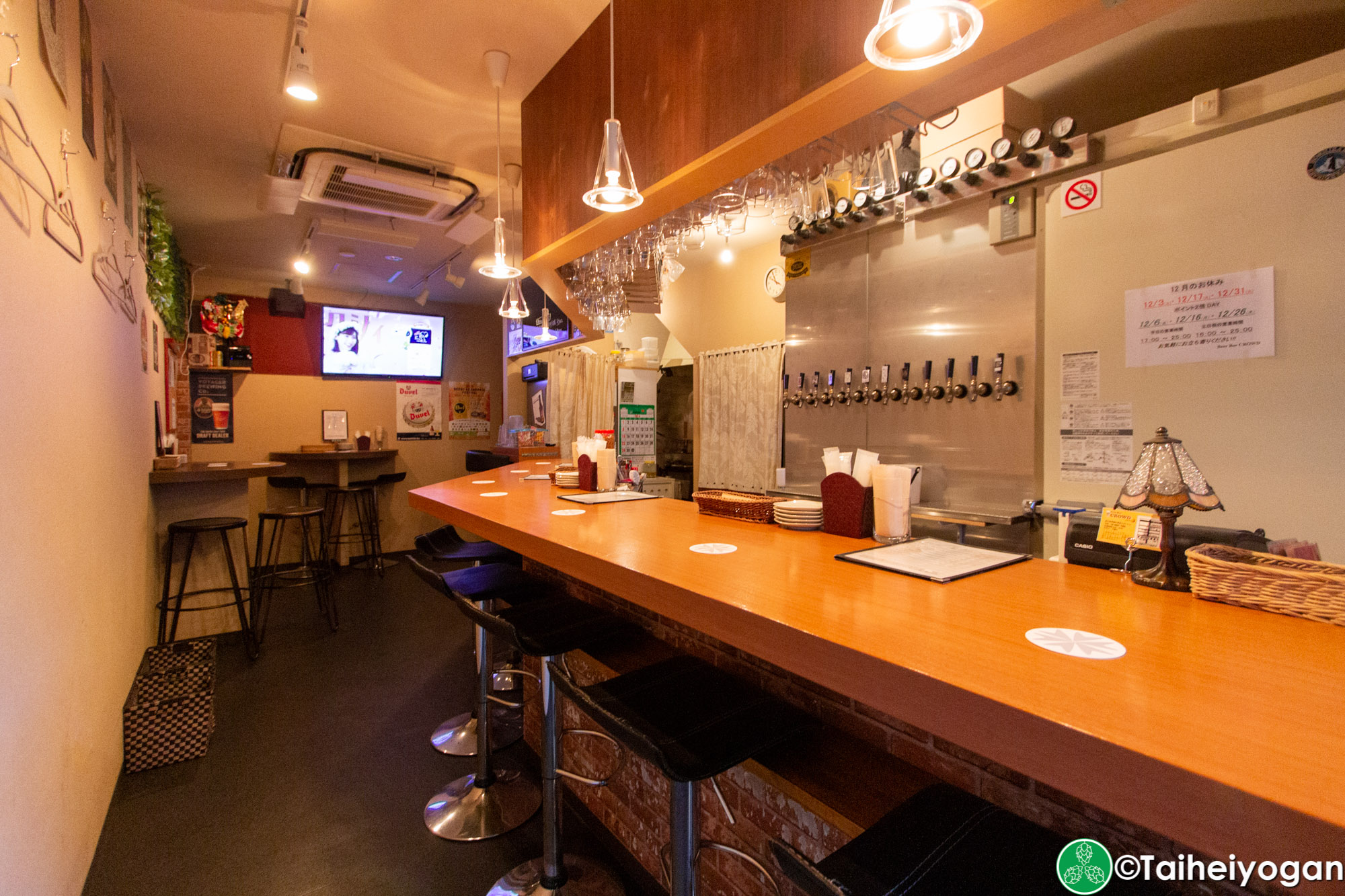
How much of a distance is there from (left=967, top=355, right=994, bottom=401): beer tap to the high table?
14.1 feet

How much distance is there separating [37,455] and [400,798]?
1.64 metres

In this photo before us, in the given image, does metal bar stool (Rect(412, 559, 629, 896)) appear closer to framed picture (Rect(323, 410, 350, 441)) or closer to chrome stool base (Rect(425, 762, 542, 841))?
chrome stool base (Rect(425, 762, 542, 841))

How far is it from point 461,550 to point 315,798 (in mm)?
1232

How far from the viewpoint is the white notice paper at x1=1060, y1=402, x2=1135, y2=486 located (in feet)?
7.75

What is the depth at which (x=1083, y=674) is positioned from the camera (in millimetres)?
730

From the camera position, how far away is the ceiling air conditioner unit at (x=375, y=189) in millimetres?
3369

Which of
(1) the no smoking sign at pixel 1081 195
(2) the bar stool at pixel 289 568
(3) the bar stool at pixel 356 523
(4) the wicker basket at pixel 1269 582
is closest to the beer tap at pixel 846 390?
(1) the no smoking sign at pixel 1081 195

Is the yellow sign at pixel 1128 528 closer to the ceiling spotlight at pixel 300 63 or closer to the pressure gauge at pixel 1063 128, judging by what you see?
the pressure gauge at pixel 1063 128

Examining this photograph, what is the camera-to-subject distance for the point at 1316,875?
469 mm

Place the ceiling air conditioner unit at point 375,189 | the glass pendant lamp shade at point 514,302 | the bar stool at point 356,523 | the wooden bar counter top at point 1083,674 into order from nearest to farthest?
the wooden bar counter top at point 1083,674
the glass pendant lamp shade at point 514,302
the ceiling air conditioner unit at point 375,189
the bar stool at point 356,523

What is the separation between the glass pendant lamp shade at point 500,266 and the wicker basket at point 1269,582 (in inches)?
106

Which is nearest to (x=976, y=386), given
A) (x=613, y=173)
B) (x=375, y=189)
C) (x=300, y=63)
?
(x=613, y=173)

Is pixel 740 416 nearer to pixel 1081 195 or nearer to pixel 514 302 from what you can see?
pixel 514 302

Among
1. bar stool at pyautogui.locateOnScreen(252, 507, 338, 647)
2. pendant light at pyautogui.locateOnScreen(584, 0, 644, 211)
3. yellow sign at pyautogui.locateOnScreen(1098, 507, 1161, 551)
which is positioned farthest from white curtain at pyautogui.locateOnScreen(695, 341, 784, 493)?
yellow sign at pyautogui.locateOnScreen(1098, 507, 1161, 551)
